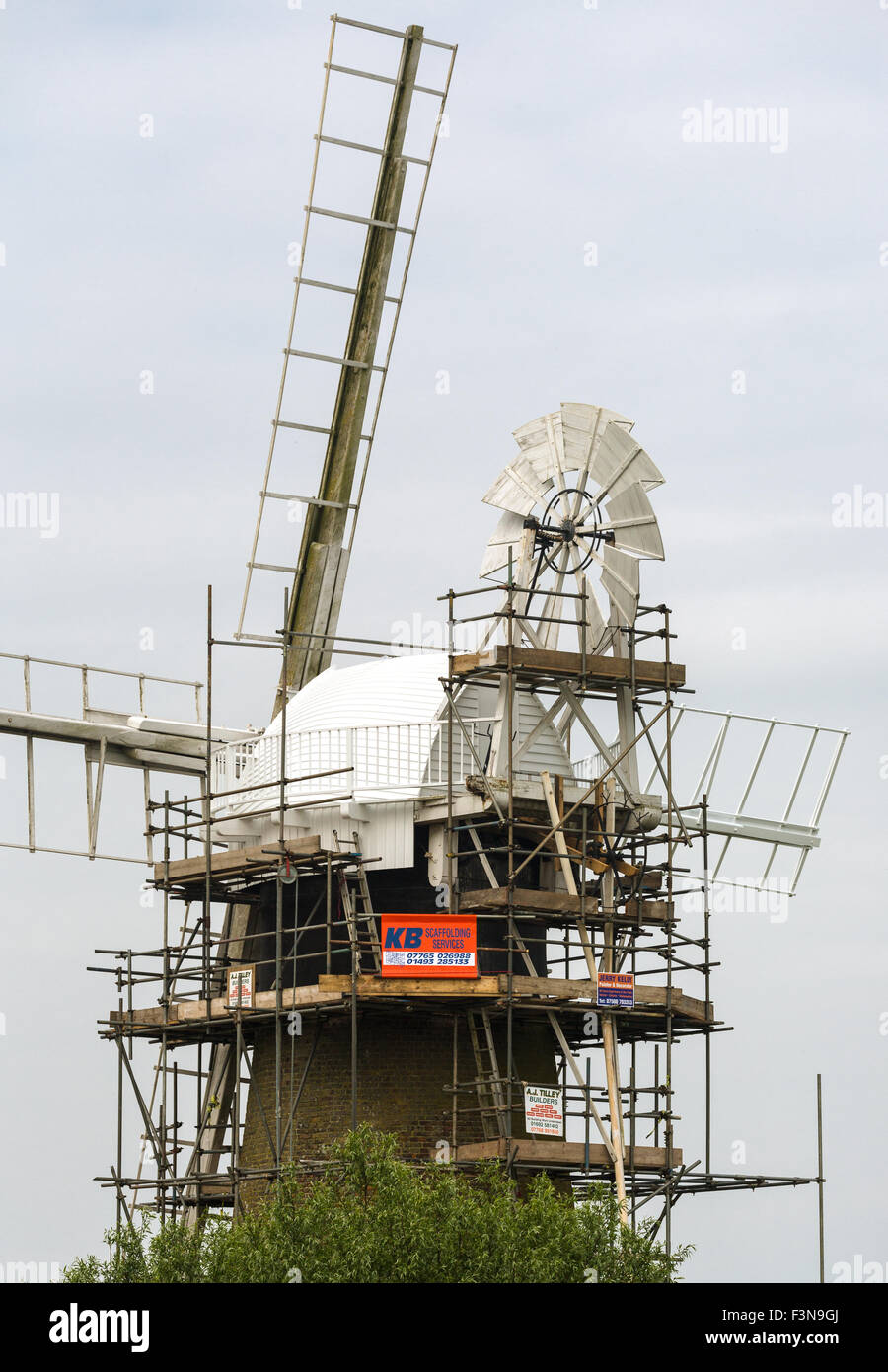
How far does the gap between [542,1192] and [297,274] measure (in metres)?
29.0

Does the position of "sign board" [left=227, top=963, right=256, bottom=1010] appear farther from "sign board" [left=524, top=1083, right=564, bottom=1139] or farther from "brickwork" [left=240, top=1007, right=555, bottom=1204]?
"sign board" [left=524, top=1083, right=564, bottom=1139]

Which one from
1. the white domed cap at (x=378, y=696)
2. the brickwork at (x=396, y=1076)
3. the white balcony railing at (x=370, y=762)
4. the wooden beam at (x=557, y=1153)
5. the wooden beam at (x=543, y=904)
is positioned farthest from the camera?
the white domed cap at (x=378, y=696)

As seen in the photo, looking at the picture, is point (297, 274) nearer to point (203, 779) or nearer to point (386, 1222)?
point (203, 779)

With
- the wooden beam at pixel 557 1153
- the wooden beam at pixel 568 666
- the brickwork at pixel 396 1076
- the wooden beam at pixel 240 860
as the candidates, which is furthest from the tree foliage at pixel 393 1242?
the wooden beam at pixel 568 666

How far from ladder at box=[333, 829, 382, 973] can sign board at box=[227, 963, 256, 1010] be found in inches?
97.8

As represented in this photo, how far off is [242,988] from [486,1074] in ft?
18.9

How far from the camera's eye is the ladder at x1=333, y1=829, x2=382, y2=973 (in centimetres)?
6031

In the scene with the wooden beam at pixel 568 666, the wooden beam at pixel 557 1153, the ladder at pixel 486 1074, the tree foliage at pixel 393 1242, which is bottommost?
the tree foliage at pixel 393 1242

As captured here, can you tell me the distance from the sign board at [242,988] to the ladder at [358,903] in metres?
2.48

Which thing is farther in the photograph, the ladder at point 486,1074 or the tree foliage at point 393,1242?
the ladder at point 486,1074

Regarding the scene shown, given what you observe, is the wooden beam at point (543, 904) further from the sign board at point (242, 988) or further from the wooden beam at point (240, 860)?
the sign board at point (242, 988)

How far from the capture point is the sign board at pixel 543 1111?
5912 cm

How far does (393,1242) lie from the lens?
50.5m
